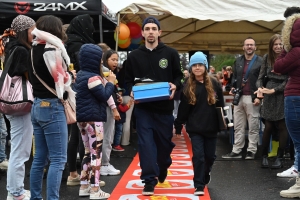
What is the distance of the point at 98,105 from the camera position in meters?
6.04

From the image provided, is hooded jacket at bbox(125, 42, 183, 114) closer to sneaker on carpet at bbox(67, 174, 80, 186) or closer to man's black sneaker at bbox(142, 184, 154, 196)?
man's black sneaker at bbox(142, 184, 154, 196)

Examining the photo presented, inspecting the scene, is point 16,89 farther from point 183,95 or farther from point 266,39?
point 266,39

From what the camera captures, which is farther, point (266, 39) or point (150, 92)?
point (266, 39)

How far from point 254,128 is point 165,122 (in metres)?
3.32

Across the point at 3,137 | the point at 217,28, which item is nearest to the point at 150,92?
the point at 3,137

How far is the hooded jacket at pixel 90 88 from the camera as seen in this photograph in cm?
588

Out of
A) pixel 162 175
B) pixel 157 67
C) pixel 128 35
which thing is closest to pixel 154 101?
pixel 157 67

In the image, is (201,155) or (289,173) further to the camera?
(289,173)

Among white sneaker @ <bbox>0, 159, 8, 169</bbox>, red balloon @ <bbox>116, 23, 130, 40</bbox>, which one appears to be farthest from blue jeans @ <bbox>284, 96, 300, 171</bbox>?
red balloon @ <bbox>116, 23, 130, 40</bbox>

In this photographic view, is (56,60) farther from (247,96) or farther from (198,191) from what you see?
(247,96)

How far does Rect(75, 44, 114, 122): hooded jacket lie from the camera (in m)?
5.88

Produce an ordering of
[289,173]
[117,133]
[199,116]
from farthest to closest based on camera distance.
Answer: [117,133] < [289,173] < [199,116]

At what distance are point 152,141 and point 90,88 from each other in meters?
0.97

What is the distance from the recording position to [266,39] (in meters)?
16.1
